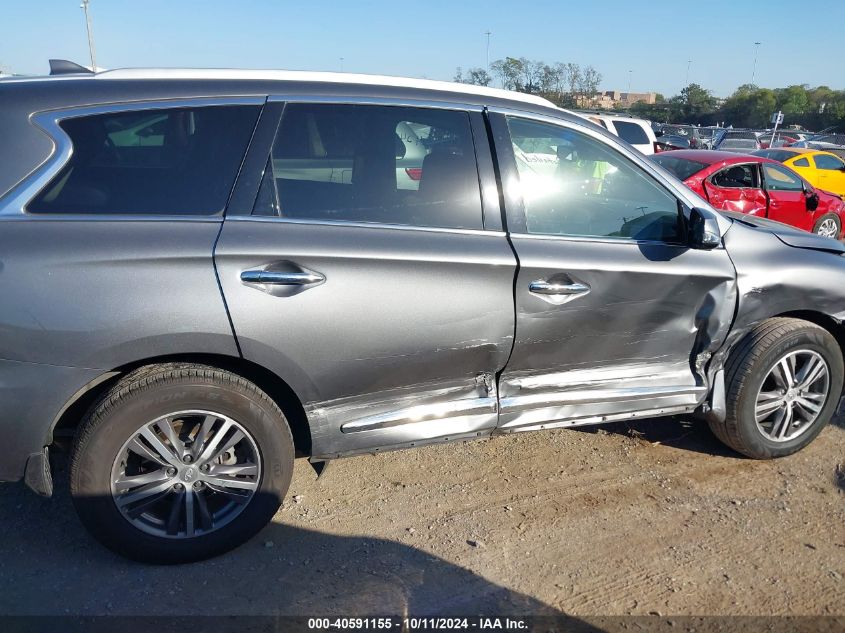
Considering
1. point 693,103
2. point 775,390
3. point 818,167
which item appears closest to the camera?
point 775,390

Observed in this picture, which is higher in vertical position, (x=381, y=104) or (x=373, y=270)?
(x=381, y=104)

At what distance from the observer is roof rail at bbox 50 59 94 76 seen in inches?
114

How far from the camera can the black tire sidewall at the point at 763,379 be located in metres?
3.60

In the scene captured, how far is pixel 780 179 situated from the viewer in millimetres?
9875

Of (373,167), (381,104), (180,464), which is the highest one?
(381,104)

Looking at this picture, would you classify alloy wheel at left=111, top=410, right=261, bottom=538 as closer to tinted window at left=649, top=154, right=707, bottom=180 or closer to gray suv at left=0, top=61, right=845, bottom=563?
gray suv at left=0, top=61, right=845, bottom=563

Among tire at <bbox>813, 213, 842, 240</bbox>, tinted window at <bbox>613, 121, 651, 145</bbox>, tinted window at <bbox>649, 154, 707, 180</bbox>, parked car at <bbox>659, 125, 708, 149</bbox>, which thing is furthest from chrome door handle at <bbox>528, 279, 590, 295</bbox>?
parked car at <bbox>659, 125, 708, 149</bbox>

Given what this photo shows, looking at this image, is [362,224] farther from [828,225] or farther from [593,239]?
[828,225]

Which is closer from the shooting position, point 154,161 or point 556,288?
point 154,161

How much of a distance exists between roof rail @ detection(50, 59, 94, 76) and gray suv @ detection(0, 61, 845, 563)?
165mm

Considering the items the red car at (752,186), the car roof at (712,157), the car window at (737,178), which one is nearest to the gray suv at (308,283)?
the red car at (752,186)

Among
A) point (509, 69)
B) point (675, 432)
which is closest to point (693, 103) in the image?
point (509, 69)

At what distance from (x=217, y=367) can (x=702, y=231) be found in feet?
7.57

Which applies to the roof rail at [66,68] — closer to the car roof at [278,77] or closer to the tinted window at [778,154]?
the car roof at [278,77]
